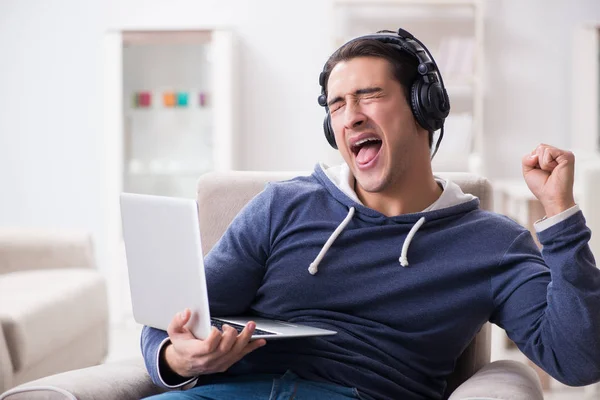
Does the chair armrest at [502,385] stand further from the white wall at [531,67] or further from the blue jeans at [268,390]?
the white wall at [531,67]

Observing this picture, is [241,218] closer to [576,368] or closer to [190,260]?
[190,260]

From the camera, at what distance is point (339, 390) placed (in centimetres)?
131

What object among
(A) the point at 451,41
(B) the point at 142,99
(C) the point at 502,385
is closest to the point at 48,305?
(C) the point at 502,385

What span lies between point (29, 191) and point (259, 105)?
1.41 m

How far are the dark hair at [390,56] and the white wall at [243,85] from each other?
114 inches

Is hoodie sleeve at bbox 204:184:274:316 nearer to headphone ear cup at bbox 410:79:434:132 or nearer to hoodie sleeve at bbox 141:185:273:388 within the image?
hoodie sleeve at bbox 141:185:273:388

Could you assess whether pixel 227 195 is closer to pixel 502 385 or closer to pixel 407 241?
pixel 407 241

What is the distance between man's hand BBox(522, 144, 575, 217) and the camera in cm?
122

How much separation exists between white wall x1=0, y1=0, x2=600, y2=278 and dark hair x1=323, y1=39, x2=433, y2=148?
114 inches

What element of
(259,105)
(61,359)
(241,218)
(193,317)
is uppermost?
(259,105)

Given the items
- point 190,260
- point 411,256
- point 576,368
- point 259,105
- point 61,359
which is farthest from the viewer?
point 259,105

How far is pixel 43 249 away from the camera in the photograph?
9.69 ft

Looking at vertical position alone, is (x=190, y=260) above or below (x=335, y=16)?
below

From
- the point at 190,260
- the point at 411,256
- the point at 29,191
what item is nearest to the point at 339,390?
the point at 411,256
